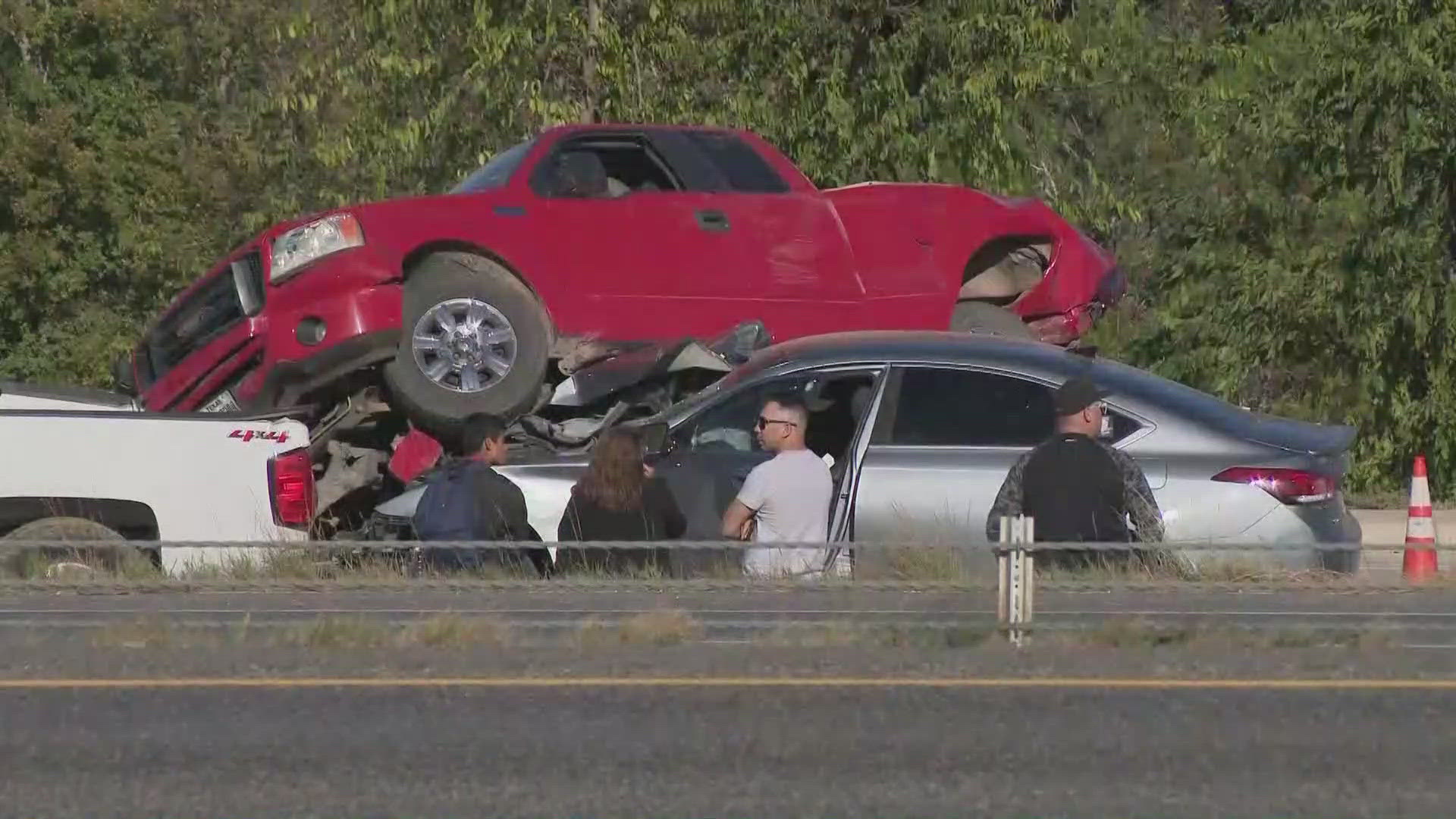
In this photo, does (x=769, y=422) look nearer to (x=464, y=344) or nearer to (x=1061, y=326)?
(x=464, y=344)

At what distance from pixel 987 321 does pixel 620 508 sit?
168 inches

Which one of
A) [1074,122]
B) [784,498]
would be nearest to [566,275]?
[784,498]

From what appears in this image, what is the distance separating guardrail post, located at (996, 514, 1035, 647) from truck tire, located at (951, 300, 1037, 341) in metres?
5.64

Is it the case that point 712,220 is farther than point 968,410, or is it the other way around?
point 712,220

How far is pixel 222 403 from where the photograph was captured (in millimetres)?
12664

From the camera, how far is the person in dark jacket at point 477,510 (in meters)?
10.1

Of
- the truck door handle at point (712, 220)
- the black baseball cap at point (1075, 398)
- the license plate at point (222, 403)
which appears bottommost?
the black baseball cap at point (1075, 398)

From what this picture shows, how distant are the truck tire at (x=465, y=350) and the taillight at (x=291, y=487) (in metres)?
0.96

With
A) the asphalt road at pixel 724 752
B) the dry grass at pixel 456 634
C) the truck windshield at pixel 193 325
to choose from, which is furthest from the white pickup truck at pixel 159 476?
the asphalt road at pixel 724 752

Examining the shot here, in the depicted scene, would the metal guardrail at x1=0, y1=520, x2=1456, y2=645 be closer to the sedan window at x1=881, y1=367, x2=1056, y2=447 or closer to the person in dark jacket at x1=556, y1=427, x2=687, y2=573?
the person in dark jacket at x1=556, y1=427, x2=687, y2=573

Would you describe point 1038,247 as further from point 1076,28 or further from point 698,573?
point 1076,28

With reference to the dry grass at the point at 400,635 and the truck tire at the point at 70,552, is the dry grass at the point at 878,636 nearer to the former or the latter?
the dry grass at the point at 400,635

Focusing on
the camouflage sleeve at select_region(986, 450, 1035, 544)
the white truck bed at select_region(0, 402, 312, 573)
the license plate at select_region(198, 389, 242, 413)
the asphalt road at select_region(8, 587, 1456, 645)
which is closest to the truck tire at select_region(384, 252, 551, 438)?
the license plate at select_region(198, 389, 242, 413)

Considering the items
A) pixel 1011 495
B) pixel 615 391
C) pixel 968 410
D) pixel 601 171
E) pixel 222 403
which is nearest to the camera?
pixel 1011 495
